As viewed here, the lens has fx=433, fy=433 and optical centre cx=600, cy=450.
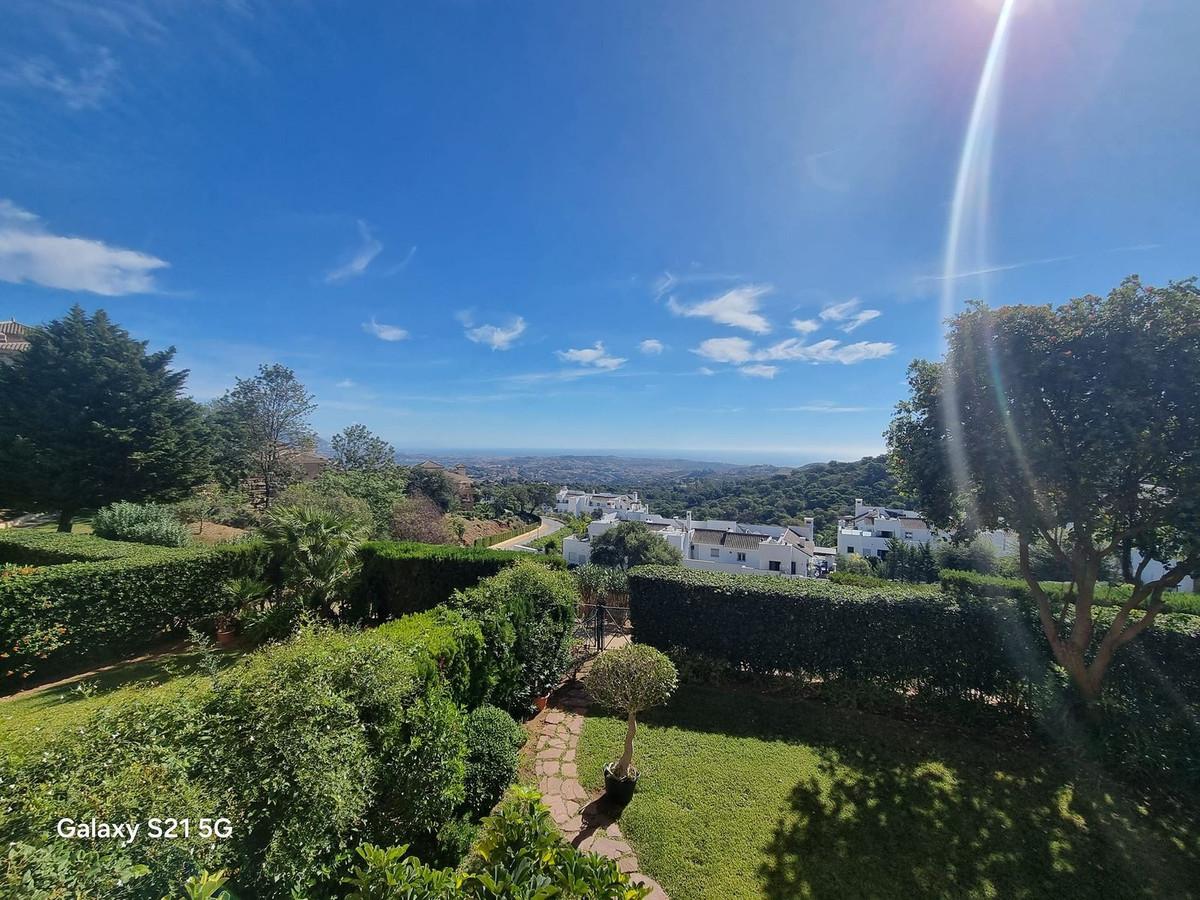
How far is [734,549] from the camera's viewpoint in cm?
3612

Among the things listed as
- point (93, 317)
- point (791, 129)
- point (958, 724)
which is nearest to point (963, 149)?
point (791, 129)

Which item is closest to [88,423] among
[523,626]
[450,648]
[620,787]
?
[523,626]

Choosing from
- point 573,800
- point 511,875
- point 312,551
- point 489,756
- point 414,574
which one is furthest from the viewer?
point 414,574

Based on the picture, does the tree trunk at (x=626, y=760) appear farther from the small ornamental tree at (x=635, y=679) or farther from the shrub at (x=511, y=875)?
the shrub at (x=511, y=875)

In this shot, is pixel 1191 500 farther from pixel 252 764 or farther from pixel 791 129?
pixel 252 764

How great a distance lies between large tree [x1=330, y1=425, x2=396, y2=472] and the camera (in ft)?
96.9

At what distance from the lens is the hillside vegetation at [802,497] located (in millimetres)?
53656

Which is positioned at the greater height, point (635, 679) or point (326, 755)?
point (326, 755)

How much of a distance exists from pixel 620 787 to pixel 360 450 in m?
30.5

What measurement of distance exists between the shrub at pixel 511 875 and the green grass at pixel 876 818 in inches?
104

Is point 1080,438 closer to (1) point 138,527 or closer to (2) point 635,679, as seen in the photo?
(2) point 635,679

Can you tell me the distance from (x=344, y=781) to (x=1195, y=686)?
948cm

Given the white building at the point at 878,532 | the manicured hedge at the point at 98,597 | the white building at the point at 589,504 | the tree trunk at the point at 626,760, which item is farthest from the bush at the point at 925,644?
the white building at the point at 589,504

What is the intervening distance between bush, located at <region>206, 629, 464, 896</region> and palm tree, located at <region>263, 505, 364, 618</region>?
246 inches
